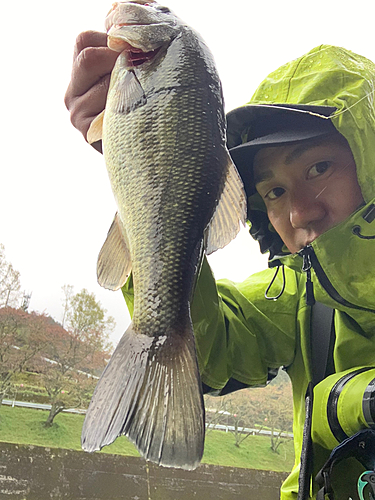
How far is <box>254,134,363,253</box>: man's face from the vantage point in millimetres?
857

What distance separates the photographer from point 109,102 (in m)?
0.53

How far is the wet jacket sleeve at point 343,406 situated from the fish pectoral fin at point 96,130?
2.12 ft

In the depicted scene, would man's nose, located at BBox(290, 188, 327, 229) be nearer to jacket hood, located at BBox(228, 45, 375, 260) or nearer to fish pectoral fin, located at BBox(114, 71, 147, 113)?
jacket hood, located at BBox(228, 45, 375, 260)

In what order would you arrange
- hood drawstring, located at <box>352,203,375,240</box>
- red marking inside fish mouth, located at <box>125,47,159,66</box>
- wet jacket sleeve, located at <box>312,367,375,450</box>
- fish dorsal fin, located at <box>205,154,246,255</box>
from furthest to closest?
hood drawstring, located at <box>352,203,375,240</box>
wet jacket sleeve, located at <box>312,367,375,450</box>
red marking inside fish mouth, located at <box>125,47,159,66</box>
fish dorsal fin, located at <box>205,154,246,255</box>

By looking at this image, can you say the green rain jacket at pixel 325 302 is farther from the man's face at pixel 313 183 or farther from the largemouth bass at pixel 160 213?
the largemouth bass at pixel 160 213

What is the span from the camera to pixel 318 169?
86cm

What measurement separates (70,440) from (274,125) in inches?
135

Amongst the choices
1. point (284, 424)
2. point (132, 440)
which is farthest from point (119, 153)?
point (284, 424)

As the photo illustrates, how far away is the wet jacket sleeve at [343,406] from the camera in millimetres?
701

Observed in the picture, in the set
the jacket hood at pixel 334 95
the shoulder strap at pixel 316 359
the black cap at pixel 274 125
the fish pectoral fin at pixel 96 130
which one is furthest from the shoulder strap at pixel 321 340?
the fish pectoral fin at pixel 96 130

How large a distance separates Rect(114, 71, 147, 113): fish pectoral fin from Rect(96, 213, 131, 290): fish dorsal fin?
0.15 m

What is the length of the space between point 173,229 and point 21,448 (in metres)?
4.64

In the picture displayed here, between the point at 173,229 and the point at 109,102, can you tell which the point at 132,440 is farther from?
the point at 109,102

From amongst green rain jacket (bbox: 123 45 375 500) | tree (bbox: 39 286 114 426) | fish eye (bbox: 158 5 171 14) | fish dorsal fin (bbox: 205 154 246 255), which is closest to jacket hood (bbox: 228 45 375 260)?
green rain jacket (bbox: 123 45 375 500)
